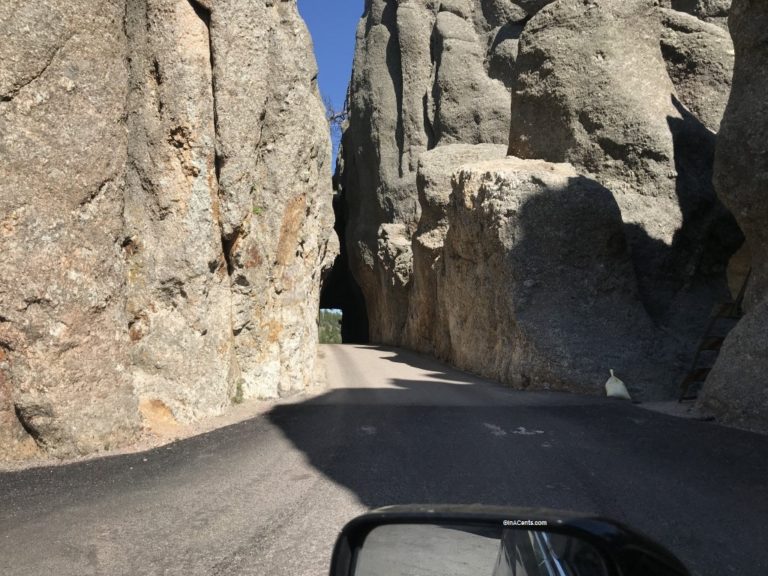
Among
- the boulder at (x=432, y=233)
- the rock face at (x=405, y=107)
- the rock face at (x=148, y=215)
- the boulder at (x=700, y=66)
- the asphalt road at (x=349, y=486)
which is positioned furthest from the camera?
the rock face at (x=405, y=107)

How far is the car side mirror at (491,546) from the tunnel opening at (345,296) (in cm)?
3403

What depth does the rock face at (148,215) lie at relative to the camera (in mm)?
6836

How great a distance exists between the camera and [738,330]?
9.31m

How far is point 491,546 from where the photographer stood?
1.79 metres

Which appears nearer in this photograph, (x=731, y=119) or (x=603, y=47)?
(x=731, y=119)

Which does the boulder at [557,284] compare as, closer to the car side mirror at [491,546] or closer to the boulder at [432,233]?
the boulder at [432,233]

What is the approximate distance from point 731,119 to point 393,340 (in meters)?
18.2

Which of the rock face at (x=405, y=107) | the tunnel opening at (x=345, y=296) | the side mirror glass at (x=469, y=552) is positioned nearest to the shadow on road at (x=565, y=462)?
the side mirror glass at (x=469, y=552)

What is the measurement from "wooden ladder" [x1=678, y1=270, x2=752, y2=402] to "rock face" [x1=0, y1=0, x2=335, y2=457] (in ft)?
20.7

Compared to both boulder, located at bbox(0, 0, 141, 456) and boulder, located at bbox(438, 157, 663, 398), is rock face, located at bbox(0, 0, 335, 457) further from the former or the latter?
boulder, located at bbox(438, 157, 663, 398)

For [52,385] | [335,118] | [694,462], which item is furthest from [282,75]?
[335,118]

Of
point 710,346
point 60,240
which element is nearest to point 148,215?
point 60,240

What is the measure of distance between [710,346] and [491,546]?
36.8 ft

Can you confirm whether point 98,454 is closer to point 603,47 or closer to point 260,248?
point 260,248
